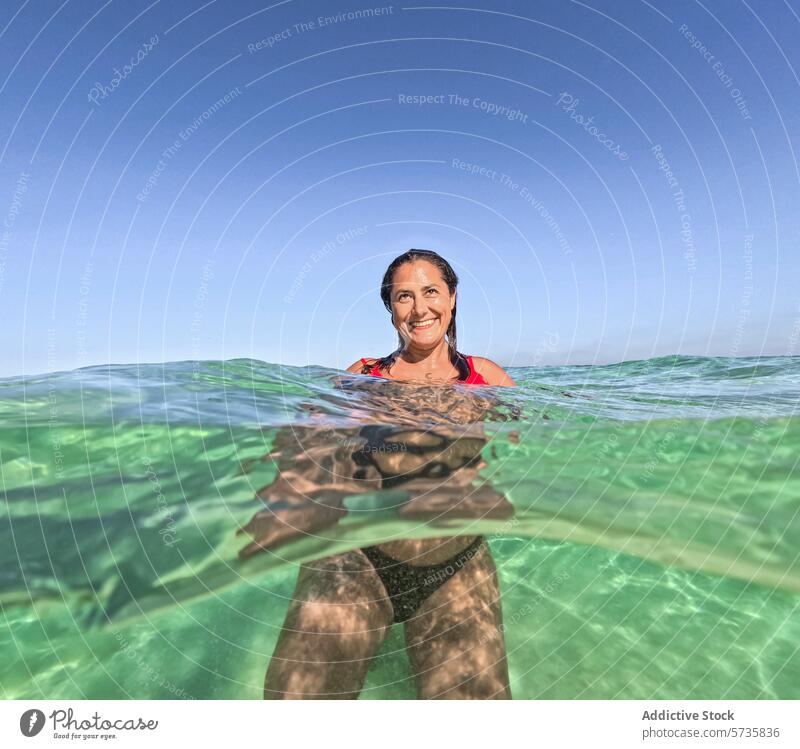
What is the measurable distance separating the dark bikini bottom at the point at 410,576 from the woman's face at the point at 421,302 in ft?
8.87

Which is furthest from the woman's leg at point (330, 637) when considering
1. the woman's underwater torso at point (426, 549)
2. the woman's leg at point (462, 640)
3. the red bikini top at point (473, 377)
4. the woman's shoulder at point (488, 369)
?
the woman's shoulder at point (488, 369)

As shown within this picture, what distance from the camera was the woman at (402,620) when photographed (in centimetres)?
282

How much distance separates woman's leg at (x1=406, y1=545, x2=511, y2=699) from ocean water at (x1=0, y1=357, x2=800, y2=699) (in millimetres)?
659

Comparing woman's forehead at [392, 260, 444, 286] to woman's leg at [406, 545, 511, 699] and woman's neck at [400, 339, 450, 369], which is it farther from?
woman's leg at [406, 545, 511, 699]

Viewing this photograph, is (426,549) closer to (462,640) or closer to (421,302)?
(462,640)

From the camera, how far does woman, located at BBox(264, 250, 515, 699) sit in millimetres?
2820

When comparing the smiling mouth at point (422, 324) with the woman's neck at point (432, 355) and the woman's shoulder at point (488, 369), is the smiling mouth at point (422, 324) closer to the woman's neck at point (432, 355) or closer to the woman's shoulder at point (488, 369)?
the woman's neck at point (432, 355)

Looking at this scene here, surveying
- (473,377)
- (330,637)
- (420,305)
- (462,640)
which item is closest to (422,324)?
(420,305)

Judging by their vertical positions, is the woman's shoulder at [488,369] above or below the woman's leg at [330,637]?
above

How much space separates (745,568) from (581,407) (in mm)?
2382

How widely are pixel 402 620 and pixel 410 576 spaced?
324mm

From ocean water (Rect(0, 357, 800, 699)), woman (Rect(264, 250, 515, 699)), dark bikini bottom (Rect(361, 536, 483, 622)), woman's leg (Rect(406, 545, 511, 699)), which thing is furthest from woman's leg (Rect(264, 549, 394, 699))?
ocean water (Rect(0, 357, 800, 699))
